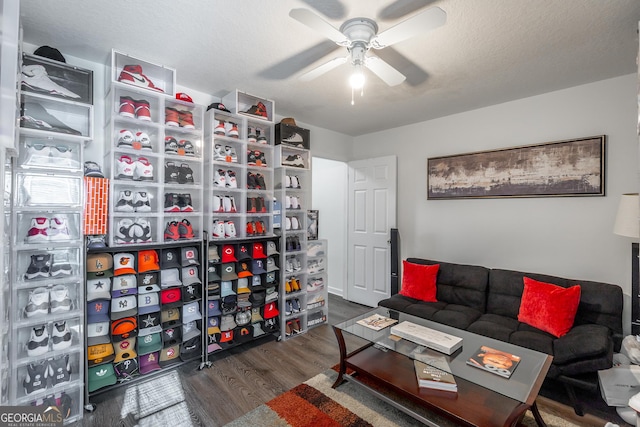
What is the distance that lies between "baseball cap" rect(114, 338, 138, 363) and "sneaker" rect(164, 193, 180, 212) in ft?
3.43

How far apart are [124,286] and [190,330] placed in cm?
68

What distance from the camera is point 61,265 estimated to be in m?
2.00

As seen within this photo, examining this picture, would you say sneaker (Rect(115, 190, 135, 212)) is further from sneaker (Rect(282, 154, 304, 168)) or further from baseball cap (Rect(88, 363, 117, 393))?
sneaker (Rect(282, 154, 304, 168))

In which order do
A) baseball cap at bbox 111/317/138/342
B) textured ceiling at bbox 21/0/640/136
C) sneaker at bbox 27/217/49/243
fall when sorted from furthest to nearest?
baseball cap at bbox 111/317/138/342 < sneaker at bbox 27/217/49/243 < textured ceiling at bbox 21/0/640/136

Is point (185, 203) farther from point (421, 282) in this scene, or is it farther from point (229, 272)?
point (421, 282)

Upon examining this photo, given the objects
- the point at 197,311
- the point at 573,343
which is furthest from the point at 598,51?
the point at 197,311

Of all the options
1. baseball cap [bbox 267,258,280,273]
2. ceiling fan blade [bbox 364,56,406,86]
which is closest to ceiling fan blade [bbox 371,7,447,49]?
ceiling fan blade [bbox 364,56,406,86]

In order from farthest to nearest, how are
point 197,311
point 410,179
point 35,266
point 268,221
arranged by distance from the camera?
point 410,179, point 268,221, point 197,311, point 35,266

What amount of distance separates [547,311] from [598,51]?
1.97 meters

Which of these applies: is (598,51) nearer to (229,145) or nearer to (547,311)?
(547,311)

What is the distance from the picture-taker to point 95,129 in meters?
2.31

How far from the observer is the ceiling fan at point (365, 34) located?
1.36 metres

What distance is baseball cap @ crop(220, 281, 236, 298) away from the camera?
8.83 ft

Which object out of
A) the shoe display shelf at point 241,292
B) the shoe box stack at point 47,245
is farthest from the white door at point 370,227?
the shoe box stack at point 47,245
